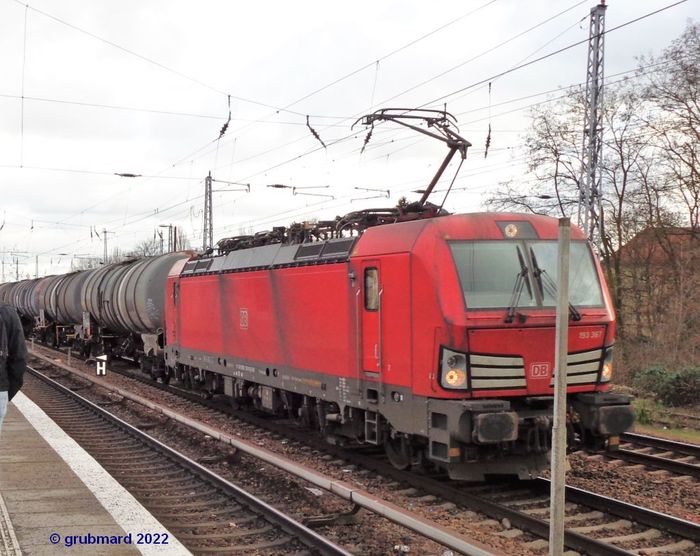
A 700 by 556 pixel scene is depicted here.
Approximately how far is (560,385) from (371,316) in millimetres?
4988

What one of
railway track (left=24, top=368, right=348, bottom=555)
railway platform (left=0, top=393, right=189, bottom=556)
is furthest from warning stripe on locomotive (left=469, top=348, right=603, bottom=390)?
railway platform (left=0, top=393, right=189, bottom=556)

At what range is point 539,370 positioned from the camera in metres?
8.24

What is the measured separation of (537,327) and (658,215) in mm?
19628

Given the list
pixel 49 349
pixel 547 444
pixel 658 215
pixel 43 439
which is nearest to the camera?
pixel 547 444

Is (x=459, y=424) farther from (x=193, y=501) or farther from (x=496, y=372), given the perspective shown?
(x=193, y=501)

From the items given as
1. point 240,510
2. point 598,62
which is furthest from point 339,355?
point 598,62

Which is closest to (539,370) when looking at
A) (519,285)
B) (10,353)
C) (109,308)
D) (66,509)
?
(519,285)

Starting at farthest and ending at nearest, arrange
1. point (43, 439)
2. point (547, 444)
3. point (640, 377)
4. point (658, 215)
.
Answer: point (658, 215) < point (640, 377) < point (43, 439) < point (547, 444)

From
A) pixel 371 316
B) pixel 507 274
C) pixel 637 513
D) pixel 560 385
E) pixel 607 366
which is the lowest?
pixel 637 513

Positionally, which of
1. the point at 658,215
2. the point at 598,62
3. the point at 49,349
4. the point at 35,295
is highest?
the point at 598,62

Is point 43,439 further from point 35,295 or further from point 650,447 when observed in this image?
point 35,295

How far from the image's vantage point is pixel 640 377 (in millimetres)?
19250

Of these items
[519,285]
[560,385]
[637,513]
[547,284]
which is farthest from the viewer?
[547,284]

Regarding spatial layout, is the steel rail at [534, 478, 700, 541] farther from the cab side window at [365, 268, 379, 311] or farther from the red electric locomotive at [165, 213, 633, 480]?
the cab side window at [365, 268, 379, 311]
